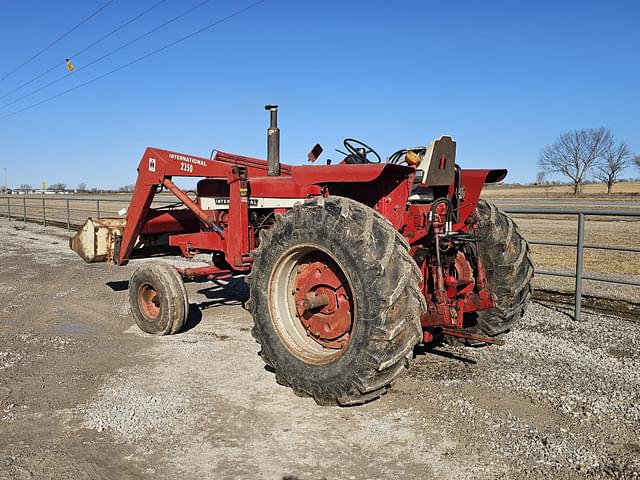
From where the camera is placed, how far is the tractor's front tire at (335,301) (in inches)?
144

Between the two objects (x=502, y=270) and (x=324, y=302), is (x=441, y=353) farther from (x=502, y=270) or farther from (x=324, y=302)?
(x=324, y=302)

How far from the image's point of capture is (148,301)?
634 centimetres

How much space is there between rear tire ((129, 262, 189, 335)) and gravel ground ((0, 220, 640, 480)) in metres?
0.18

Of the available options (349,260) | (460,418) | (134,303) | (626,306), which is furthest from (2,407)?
(626,306)

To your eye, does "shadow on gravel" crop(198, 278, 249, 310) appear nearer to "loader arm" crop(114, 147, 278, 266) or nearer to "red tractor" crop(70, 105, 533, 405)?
"red tractor" crop(70, 105, 533, 405)

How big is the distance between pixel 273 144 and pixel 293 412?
122 inches

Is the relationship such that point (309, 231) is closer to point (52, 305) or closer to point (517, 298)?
point (517, 298)

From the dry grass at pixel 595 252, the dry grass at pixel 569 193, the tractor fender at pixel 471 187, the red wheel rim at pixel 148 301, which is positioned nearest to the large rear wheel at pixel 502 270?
the tractor fender at pixel 471 187

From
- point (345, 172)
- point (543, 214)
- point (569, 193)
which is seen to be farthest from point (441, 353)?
point (569, 193)

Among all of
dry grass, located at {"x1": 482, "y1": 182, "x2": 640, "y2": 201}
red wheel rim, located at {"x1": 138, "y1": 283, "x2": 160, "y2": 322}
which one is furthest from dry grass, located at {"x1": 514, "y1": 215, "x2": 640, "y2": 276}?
dry grass, located at {"x1": 482, "y1": 182, "x2": 640, "y2": 201}

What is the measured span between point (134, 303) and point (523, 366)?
419 cm

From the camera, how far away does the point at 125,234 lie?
6848mm

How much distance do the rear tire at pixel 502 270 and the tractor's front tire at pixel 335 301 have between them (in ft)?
5.38

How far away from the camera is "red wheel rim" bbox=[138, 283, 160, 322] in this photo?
6.25 m
